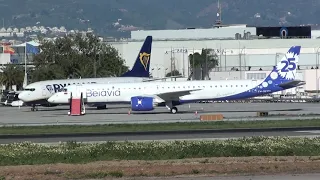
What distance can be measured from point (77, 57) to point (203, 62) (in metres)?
29.8

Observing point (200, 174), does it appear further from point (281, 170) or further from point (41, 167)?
point (41, 167)

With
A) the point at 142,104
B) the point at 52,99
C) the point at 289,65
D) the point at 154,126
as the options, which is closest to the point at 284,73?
the point at 289,65

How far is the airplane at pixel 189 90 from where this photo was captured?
77188 mm

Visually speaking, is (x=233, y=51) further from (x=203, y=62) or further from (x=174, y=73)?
(x=174, y=73)

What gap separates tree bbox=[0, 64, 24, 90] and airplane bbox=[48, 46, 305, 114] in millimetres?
68969

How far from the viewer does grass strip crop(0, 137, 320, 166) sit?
3309 cm

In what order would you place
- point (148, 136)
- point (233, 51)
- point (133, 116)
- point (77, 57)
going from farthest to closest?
point (233, 51), point (77, 57), point (133, 116), point (148, 136)

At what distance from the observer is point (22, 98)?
87.9m

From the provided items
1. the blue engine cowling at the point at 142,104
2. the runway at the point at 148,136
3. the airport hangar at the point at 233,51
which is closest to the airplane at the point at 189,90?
the blue engine cowling at the point at 142,104

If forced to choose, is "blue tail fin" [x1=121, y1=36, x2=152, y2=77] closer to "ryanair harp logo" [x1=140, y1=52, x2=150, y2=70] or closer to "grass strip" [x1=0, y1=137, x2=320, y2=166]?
"ryanair harp logo" [x1=140, y1=52, x2=150, y2=70]

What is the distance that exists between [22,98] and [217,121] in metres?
35.2

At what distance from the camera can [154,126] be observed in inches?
2141

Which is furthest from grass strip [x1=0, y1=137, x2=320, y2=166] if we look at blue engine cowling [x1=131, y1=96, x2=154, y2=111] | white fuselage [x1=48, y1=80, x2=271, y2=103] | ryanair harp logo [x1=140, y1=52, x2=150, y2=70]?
ryanair harp logo [x1=140, y1=52, x2=150, y2=70]

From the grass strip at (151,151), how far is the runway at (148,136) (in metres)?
5.22
